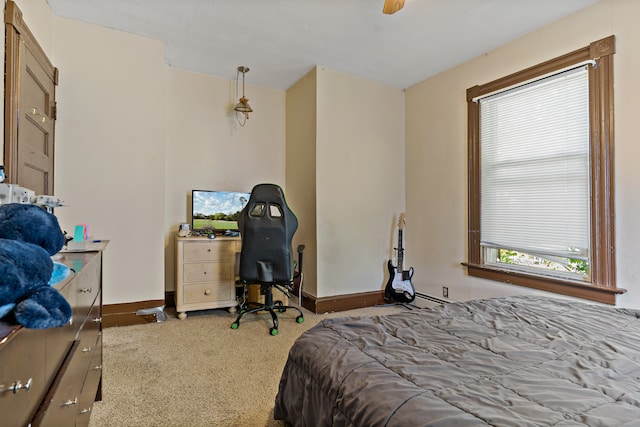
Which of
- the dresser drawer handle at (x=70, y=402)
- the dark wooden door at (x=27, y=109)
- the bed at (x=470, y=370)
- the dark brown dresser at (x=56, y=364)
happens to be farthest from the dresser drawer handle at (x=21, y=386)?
the dark wooden door at (x=27, y=109)

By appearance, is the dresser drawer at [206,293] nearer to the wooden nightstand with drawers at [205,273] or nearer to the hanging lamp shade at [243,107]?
the wooden nightstand with drawers at [205,273]

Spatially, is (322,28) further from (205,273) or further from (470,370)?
(470,370)

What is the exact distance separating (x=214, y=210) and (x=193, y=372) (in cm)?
190

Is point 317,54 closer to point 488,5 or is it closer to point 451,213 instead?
point 488,5

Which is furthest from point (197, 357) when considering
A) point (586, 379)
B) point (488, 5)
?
point (488, 5)

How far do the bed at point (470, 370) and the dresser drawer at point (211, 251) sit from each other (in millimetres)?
2096

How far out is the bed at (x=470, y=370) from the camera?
30.6 inches

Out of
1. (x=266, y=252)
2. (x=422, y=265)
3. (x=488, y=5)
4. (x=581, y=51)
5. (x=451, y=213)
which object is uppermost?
(x=488, y=5)

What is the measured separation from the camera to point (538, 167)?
2738 millimetres

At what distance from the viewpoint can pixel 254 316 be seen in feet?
10.7

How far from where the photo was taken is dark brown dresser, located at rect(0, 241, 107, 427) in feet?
1.83

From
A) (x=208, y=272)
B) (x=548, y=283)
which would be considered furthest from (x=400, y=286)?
(x=208, y=272)

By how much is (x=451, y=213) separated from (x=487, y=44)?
1599 millimetres

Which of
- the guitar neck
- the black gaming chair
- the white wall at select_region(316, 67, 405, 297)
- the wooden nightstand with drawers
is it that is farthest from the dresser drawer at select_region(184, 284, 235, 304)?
the guitar neck
